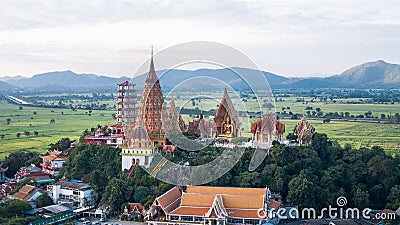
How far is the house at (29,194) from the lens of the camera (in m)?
20.2

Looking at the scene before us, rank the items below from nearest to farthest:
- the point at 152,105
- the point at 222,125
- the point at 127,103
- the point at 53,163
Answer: the point at 53,163
the point at 152,105
the point at 222,125
the point at 127,103

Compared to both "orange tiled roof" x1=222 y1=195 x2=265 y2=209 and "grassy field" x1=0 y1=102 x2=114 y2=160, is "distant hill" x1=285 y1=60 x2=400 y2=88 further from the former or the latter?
"orange tiled roof" x1=222 y1=195 x2=265 y2=209

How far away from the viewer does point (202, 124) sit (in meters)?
24.4

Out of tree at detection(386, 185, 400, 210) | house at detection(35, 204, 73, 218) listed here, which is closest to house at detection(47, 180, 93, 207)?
house at detection(35, 204, 73, 218)

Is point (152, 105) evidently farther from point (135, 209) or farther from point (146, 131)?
point (135, 209)

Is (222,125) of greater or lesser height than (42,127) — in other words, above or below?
above

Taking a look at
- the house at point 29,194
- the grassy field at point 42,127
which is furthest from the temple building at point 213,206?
the grassy field at point 42,127

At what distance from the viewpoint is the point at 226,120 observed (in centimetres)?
2434

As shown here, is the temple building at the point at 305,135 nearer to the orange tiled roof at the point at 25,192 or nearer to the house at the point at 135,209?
the house at the point at 135,209

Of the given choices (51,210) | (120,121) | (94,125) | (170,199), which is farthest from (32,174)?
(94,125)

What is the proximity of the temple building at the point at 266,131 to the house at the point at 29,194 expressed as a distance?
27.2ft

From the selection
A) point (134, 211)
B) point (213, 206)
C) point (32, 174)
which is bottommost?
point (134, 211)

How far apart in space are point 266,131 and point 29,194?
9098 mm

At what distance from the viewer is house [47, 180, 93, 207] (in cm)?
2048
